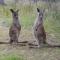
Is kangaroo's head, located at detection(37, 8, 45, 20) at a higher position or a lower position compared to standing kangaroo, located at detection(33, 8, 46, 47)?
higher

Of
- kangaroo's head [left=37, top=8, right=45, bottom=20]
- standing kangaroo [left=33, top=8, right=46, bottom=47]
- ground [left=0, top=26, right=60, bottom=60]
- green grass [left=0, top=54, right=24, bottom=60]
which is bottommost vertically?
green grass [left=0, top=54, right=24, bottom=60]

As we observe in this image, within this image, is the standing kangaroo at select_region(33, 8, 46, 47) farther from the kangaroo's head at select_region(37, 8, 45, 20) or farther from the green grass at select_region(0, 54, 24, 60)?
the green grass at select_region(0, 54, 24, 60)

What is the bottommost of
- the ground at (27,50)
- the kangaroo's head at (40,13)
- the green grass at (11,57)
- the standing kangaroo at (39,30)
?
the green grass at (11,57)

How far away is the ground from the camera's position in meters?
1.85

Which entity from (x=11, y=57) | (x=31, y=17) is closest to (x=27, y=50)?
(x=11, y=57)

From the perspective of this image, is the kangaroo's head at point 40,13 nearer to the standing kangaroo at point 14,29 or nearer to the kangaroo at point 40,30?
the kangaroo at point 40,30

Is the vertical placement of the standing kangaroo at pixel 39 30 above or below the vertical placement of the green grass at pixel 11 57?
above

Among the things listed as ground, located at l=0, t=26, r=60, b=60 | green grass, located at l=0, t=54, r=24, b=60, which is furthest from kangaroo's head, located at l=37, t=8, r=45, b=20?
green grass, located at l=0, t=54, r=24, b=60

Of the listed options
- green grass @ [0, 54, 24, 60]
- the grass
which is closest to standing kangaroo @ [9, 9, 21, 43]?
the grass

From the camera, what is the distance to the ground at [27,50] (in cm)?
185

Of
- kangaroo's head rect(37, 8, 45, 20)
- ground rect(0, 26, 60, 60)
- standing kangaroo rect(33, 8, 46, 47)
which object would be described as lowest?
ground rect(0, 26, 60, 60)

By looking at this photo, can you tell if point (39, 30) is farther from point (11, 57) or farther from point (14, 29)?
A: point (11, 57)

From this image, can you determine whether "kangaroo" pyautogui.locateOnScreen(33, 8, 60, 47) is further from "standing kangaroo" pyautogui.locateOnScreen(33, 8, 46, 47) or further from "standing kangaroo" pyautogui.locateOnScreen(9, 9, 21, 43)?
"standing kangaroo" pyautogui.locateOnScreen(9, 9, 21, 43)

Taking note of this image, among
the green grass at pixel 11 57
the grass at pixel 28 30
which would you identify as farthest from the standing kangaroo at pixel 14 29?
the green grass at pixel 11 57
